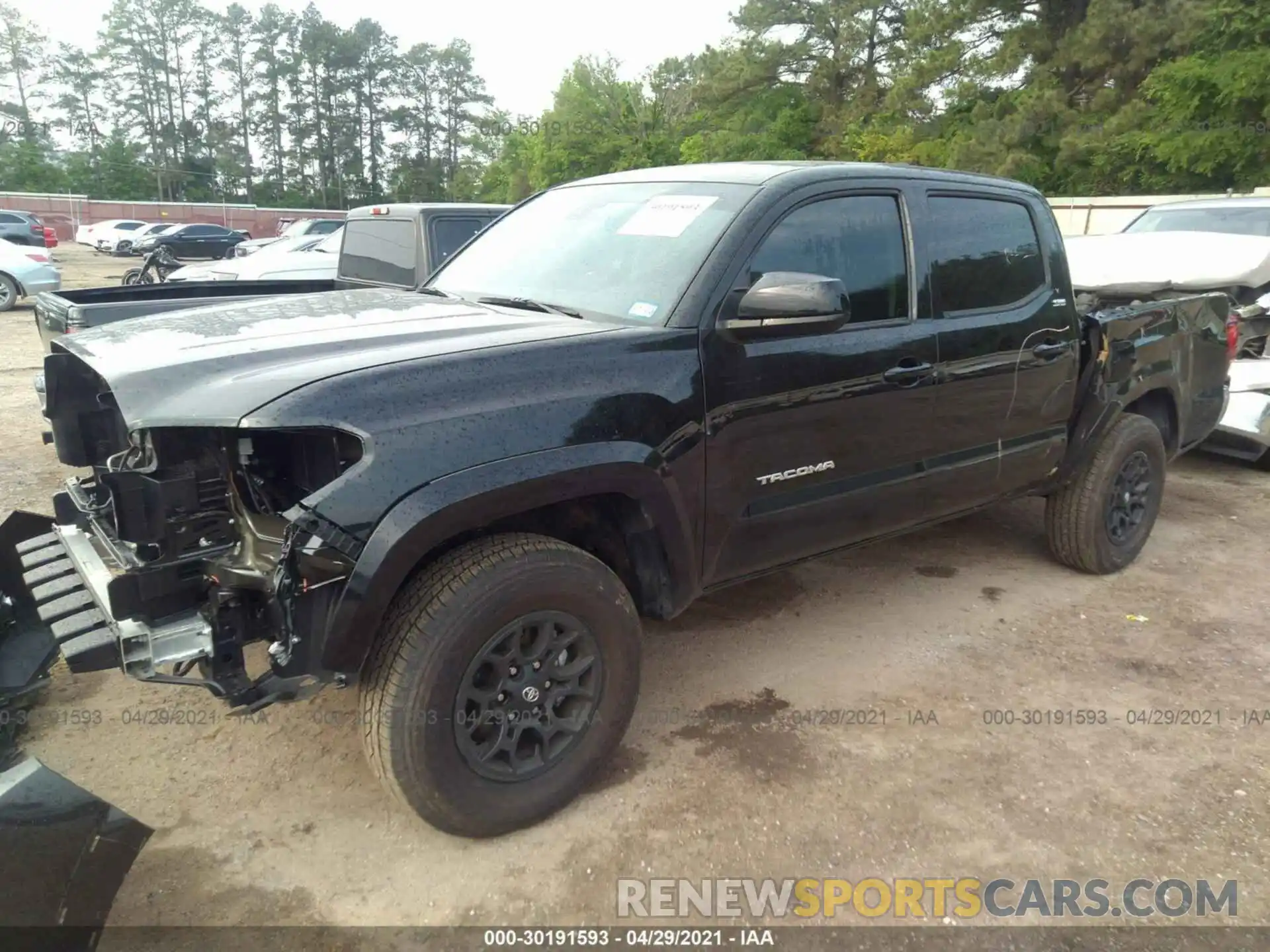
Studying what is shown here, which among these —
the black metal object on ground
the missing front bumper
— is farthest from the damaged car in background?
the black metal object on ground

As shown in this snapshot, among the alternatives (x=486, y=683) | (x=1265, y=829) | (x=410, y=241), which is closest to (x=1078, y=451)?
(x=1265, y=829)

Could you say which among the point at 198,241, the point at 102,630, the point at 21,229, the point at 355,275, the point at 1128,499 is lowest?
the point at 1128,499

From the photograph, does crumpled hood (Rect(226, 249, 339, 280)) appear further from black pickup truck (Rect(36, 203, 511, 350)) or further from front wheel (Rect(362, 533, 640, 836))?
front wheel (Rect(362, 533, 640, 836))

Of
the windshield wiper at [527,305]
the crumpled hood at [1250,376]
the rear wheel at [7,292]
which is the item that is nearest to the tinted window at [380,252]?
the windshield wiper at [527,305]

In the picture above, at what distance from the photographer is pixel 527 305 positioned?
3.24 m

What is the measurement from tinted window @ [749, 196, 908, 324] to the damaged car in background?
2.71 m

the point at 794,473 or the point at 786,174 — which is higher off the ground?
the point at 786,174

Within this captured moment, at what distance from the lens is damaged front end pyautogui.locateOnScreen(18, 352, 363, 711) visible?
220 cm

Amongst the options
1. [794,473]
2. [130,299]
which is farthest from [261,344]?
[130,299]

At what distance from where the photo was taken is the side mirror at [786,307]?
2.74 metres

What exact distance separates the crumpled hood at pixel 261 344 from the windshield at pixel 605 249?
0.58 ft

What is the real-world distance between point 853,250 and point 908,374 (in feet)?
1.65

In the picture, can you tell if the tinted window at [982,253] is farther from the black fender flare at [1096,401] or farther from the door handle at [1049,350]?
the black fender flare at [1096,401]

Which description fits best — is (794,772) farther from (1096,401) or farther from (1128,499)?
(1128,499)
